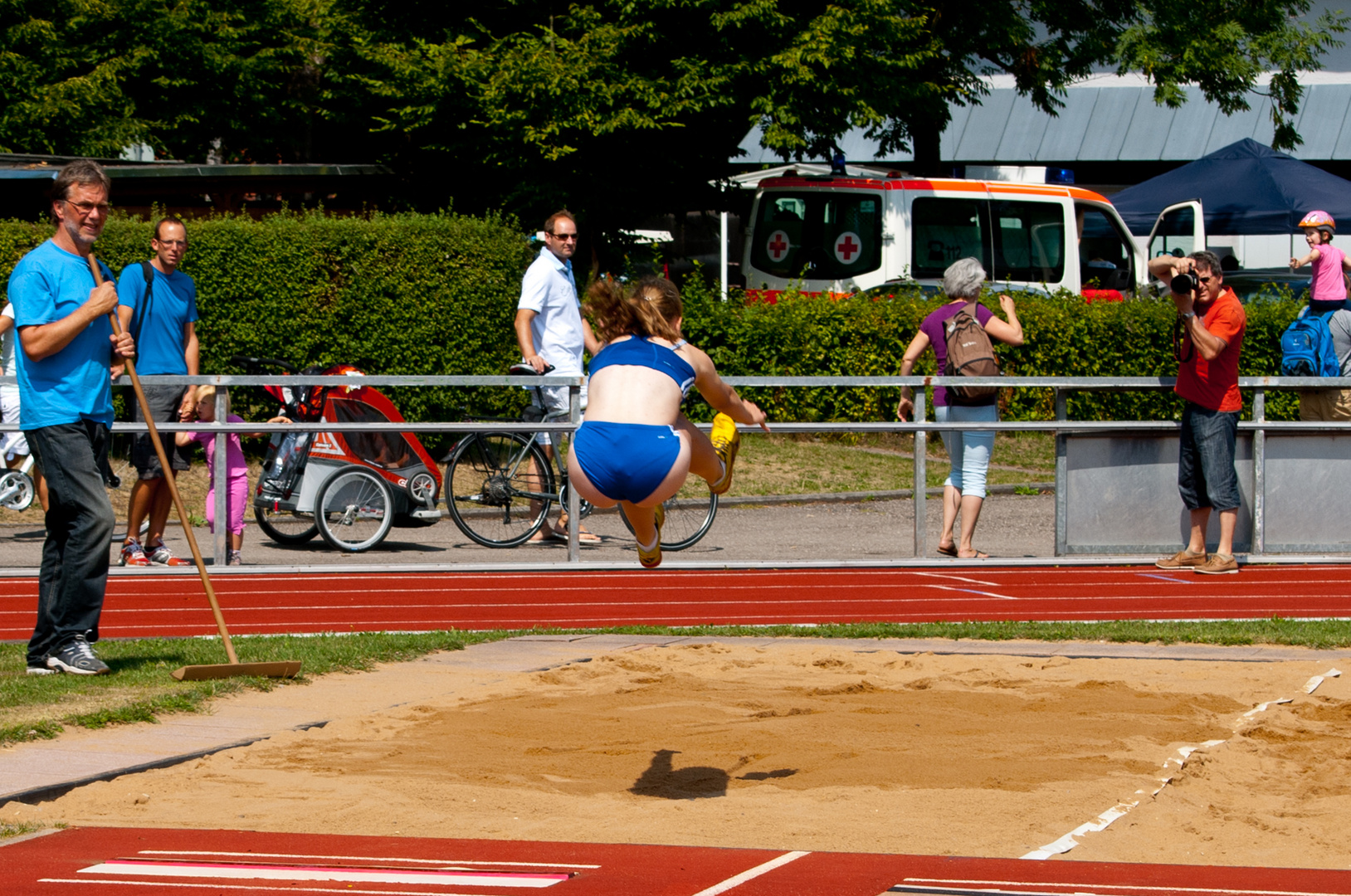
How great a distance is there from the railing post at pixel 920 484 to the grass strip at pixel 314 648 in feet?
7.60

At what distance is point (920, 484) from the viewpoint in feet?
38.4

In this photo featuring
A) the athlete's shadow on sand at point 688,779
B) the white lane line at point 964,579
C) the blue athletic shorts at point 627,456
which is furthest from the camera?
the white lane line at point 964,579

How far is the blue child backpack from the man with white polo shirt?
671 cm

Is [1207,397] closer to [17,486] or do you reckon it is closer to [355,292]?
[355,292]

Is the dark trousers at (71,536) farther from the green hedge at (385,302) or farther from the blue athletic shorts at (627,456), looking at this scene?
the green hedge at (385,302)

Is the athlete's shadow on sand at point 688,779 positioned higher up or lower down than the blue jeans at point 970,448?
lower down

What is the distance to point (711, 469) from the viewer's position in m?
7.02

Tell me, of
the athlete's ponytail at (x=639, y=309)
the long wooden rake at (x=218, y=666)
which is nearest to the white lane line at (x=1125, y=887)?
the athlete's ponytail at (x=639, y=309)

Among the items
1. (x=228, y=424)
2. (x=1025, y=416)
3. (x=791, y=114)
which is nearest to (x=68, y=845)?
(x=228, y=424)

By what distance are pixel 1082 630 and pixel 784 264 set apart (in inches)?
498

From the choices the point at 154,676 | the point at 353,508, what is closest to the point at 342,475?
the point at 353,508

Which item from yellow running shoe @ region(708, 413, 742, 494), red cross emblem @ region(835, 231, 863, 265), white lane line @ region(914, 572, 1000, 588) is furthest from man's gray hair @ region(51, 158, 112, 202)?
red cross emblem @ region(835, 231, 863, 265)

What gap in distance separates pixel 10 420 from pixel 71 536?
570 centimetres

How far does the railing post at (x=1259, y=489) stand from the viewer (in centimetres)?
1178
